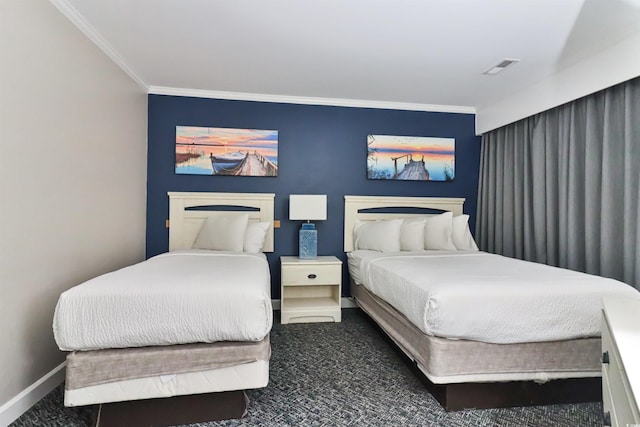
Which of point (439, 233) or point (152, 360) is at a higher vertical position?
point (439, 233)

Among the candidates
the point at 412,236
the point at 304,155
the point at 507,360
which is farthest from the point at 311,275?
the point at 507,360

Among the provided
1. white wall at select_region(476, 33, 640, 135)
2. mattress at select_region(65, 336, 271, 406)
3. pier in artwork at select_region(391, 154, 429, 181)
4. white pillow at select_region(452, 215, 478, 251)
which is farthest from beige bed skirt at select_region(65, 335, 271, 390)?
white wall at select_region(476, 33, 640, 135)

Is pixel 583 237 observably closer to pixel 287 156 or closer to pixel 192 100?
pixel 287 156

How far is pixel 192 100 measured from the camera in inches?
142

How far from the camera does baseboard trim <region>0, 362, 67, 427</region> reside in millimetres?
1649

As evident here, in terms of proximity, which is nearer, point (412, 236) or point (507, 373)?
point (507, 373)

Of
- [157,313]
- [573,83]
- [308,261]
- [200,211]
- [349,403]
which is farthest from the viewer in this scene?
[200,211]

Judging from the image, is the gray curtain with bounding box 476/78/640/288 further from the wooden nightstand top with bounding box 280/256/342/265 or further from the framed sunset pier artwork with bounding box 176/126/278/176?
the framed sunset pier artwork with bounding box 176/126/278/176

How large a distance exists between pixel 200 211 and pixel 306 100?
1.71 m

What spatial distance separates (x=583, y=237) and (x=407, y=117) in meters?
2.15


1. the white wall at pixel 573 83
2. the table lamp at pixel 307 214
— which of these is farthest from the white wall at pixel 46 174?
the white wall at pixel 573 83

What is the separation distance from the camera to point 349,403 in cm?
186

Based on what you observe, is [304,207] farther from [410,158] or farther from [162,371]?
[162,371]

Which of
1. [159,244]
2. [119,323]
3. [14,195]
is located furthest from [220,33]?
[159,244]
